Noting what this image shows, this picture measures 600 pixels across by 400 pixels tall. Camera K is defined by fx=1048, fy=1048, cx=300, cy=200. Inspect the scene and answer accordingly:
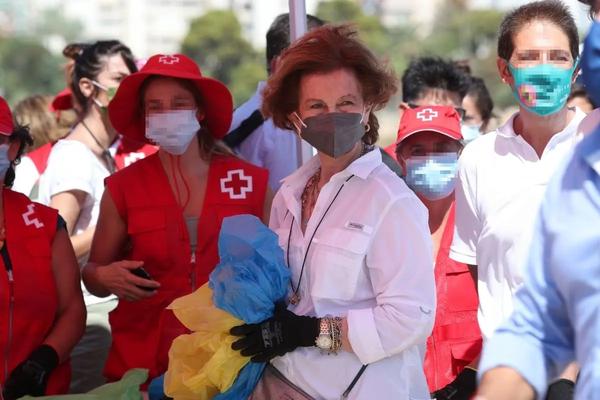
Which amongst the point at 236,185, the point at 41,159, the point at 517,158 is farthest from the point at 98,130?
the point at 517,158

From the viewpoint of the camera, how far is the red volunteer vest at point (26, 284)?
3.39 meters

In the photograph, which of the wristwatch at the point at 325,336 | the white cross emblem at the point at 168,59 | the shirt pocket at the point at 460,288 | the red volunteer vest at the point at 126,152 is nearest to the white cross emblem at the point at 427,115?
the shirt pocket at the point at 460,288

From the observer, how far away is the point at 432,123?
3.84 metres

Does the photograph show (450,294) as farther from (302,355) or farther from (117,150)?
(117,150)

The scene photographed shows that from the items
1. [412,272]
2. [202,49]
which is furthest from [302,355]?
[202,49]

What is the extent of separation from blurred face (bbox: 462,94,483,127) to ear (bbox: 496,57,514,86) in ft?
8.62

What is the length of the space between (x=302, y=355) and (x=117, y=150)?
8.18 feet

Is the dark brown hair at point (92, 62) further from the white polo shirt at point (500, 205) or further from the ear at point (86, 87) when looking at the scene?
the white polo shirt at point (500, 205)

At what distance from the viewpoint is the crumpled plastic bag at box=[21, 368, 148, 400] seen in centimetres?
316

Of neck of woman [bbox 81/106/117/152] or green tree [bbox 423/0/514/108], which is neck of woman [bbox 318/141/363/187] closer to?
neck of woman [bbox 81/106/117/152]

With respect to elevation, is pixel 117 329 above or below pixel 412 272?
below

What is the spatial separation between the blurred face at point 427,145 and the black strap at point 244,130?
103cm

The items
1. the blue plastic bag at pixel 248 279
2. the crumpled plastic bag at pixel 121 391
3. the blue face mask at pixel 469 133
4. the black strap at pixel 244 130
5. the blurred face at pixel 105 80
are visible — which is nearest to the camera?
the blue plastic bag at pixel 248 279

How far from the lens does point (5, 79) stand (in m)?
32.2
